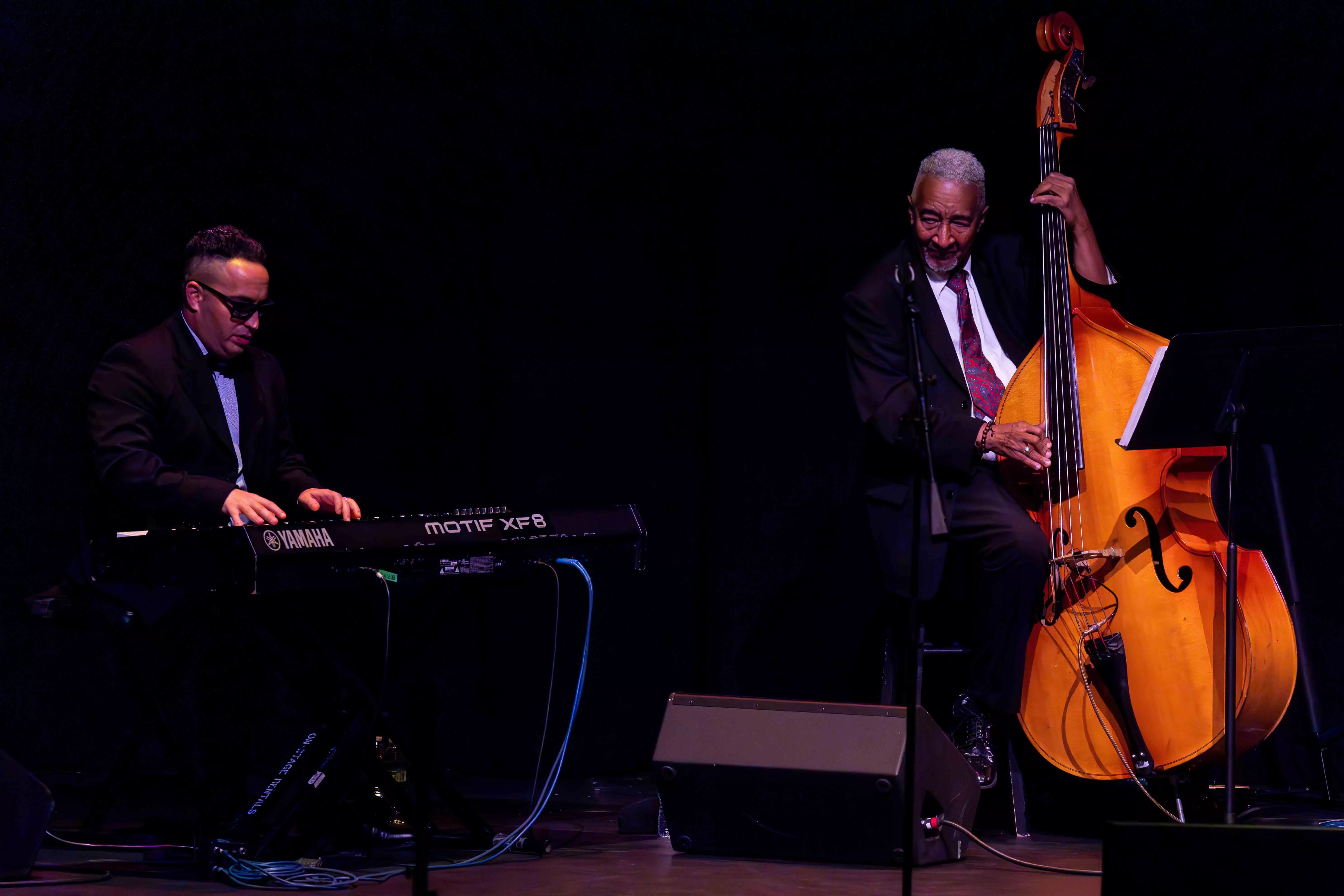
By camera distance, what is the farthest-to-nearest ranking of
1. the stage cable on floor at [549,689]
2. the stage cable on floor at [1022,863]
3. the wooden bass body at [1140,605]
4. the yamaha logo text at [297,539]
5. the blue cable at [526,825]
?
the stage cable on floor at [549,689], the wooden bass body at [1140,605], the blue cable at [526,825], the stage cable on floor at [1022,863], the yamaha logo text at [297,539]

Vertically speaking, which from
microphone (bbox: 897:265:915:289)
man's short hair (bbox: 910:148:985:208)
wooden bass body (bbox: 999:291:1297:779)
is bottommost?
wooden bass body (bbox: 999:291:1297:779)

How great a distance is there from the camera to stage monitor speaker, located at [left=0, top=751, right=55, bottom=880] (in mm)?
2736

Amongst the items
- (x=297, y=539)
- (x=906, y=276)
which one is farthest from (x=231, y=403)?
(x=906, y=276)

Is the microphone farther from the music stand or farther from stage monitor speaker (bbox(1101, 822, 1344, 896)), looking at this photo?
stage monitor speaker (bbox(1101, 822, 1344, 896))

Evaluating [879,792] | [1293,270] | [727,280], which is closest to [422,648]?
[879,792]

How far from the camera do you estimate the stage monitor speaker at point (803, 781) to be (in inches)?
117

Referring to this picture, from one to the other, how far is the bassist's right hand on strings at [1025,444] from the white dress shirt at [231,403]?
1.95m

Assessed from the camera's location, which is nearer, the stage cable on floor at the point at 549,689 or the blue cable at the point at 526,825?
the blue cable at the point at 526,825

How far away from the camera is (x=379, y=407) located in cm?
463

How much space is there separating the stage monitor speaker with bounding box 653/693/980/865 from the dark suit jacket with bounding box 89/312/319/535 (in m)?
1.24

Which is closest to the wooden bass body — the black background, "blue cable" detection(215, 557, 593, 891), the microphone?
the microphone

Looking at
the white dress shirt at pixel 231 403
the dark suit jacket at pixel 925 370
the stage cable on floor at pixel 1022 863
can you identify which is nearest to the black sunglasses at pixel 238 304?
the white dress shirt at pixel 231 403

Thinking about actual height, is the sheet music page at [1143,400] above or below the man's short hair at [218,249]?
below

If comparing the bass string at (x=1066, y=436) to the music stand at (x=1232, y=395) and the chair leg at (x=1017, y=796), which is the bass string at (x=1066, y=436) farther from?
the chair leg at (x=1017, y=796)
